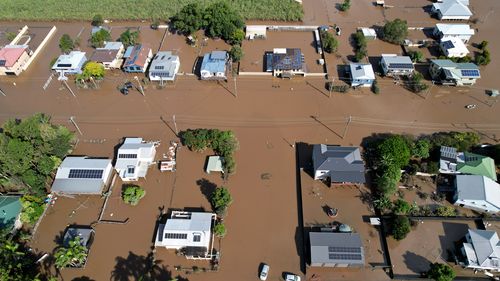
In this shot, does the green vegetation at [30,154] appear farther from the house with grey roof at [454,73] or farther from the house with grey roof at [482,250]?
the house with grey roof at [454,73]

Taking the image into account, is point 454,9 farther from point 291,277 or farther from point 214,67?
point 291,277

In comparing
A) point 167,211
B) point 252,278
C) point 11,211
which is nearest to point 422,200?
point 252,278

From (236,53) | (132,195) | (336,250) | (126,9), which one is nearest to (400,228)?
(336,250)

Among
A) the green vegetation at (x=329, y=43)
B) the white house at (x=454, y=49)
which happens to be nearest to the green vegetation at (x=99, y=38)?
the green vegetation at (x=329, y=43)

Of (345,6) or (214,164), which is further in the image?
(345,6)

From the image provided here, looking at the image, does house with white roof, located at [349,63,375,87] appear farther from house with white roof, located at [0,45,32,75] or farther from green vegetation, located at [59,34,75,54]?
house with white roof, located at [0,45,32,75]

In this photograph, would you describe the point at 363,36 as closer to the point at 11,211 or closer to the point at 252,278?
the point at 252,278

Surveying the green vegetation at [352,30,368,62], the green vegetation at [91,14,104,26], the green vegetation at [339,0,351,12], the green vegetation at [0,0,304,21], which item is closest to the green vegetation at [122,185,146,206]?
the green vegetation at [352,30,368,62]
